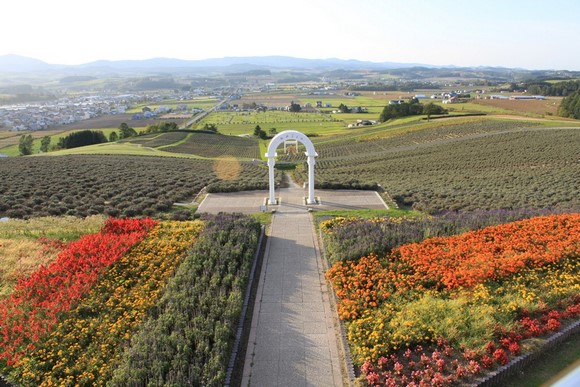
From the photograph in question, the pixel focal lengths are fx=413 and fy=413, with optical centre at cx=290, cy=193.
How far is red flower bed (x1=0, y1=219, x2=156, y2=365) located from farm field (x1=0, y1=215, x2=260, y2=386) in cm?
3

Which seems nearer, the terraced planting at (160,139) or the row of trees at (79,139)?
the terraced planting at (160,139)

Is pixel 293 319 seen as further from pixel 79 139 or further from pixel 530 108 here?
pixel 530 108

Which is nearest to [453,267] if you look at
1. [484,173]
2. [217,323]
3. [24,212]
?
[217,323]

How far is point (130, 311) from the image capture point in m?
9.85

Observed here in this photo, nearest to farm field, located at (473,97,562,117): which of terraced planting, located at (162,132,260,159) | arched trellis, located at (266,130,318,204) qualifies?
terraced planting, located at (162,132,260,159)

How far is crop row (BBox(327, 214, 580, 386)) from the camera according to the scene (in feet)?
26.7

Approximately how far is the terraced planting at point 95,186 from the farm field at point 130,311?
5.41 m

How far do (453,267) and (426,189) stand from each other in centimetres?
1242

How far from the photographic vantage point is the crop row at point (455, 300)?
813 cm

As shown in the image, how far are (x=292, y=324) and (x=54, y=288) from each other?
629 centimetres

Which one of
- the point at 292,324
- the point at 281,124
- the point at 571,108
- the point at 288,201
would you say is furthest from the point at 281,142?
the point at 281,124

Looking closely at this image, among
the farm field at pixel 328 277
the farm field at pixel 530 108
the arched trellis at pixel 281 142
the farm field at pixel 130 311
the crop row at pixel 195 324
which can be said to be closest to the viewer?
the crop row at pixel 195 324

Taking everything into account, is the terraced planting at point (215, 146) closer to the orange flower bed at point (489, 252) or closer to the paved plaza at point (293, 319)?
the paved plaza at point (293, 319)

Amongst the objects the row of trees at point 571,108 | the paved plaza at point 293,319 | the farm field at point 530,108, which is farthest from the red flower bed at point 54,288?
the row of trees at point 571,108
